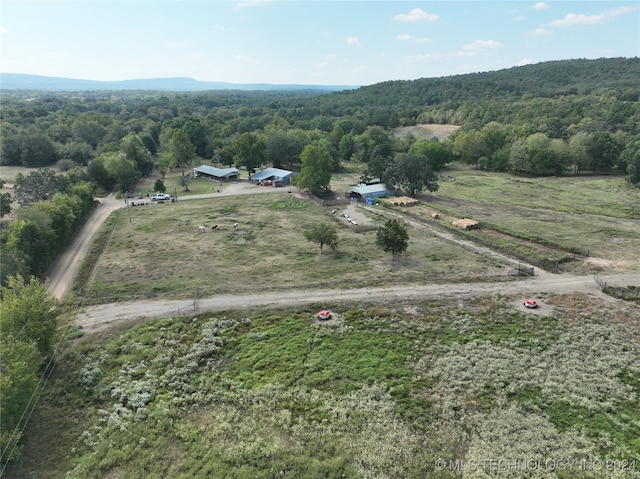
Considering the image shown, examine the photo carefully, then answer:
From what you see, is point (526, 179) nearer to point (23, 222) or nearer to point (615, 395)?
point (615, 395)

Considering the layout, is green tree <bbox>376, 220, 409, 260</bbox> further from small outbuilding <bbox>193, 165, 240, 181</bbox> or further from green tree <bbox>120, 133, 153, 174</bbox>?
green tree <bbox>120, 133, 153, 174</bbox>

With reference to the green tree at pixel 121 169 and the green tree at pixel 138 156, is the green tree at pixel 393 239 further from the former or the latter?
the green tree at pixel 138 156

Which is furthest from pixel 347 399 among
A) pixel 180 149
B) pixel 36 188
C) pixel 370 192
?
pixel 180 149

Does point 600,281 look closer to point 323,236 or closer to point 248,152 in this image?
point 323,236

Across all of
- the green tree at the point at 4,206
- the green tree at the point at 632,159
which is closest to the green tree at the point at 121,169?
the green tree at the point at 4,206

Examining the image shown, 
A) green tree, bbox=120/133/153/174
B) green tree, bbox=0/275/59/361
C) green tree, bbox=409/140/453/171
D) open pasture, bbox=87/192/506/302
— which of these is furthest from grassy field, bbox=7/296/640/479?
green tree, bbox=120/133/153/174
